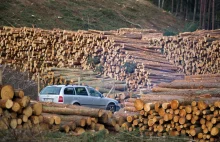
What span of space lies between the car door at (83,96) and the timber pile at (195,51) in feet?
28.2

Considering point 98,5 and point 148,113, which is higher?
point 98,5

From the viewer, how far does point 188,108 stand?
46.8 ft

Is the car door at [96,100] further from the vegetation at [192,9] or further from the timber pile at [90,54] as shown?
the vegetation at [192,9]

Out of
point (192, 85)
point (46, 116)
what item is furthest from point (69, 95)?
point (46, 116)

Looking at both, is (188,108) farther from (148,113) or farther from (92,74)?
(92,74)

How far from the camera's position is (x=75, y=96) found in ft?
73.6

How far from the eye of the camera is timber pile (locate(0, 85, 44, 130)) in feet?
42.7

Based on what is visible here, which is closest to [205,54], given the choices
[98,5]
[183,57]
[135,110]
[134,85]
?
[183,57]

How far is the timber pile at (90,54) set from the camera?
26484 mm

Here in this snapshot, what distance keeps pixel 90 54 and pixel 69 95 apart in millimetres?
6728

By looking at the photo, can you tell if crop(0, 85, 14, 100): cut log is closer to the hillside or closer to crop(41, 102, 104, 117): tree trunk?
crop(41, 102, 104, 117): tree trunk

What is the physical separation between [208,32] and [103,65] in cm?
711

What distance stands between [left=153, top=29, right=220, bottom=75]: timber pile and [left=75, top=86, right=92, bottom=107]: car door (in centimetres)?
860

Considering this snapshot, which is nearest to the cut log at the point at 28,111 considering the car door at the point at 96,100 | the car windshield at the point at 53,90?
the car windshield at the point at 53,90
